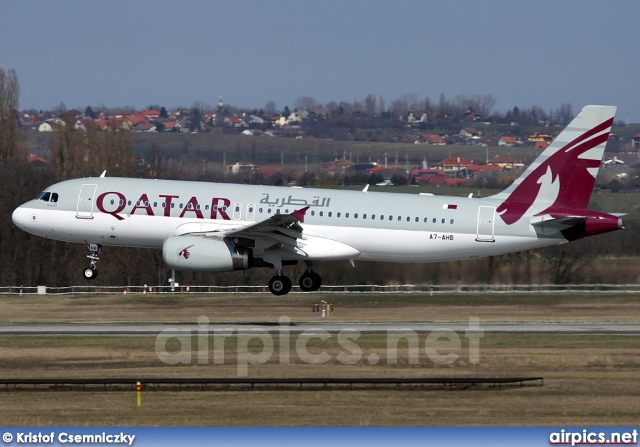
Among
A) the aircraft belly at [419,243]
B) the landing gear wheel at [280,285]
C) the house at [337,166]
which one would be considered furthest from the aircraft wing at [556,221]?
the house at [337,166]

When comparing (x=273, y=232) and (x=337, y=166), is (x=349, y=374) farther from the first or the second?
(x=337, y=166)

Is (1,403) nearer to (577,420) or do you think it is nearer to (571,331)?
(577,420)

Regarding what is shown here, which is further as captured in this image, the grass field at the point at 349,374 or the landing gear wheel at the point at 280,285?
the landing gear wheel at the point at 280,285

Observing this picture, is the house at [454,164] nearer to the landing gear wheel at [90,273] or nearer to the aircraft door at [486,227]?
the aircraft door at [486,227]

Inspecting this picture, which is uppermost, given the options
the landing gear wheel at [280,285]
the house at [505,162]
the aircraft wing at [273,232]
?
the house at [505,162]

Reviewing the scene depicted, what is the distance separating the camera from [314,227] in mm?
49500

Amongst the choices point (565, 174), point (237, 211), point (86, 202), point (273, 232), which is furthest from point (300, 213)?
point (565, 174)

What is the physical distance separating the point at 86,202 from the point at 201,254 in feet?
20.2

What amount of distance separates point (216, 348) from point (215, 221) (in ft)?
30.4

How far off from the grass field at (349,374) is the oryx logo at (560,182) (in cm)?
618

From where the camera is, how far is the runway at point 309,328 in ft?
153

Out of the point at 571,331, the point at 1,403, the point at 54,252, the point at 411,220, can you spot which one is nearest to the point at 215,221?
the point at 411,220

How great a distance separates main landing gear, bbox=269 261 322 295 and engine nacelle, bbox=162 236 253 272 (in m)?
1.98

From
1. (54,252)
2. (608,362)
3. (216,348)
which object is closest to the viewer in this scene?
(608,362)
